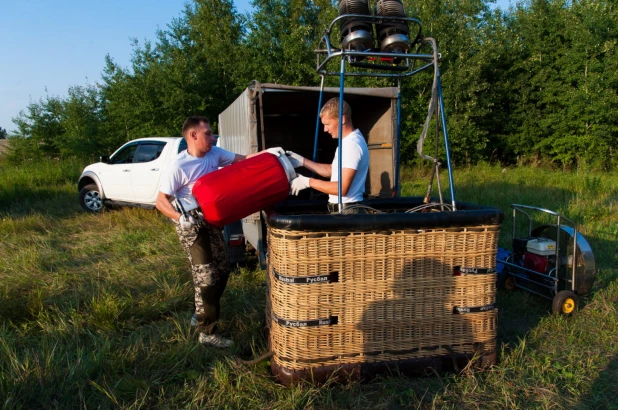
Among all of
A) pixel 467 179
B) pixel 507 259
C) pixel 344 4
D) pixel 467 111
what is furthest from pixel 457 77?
pixel 344 4

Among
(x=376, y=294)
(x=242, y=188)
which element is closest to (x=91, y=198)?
(x=242, y=188)

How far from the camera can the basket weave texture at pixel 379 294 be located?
2.79 m

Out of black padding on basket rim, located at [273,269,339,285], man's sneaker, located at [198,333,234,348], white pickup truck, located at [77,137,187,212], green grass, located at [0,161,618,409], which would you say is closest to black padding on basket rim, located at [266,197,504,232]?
black padding on basket rim, located at [273,269,339,285]

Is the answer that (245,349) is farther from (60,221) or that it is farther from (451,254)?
(60,221)

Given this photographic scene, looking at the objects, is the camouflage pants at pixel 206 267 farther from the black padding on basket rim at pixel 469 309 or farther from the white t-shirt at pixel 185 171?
Answer: the black padding on basket rim at pixel 469 309

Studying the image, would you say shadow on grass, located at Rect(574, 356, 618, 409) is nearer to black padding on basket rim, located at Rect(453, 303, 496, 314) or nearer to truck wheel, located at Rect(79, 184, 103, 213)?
black padding on basket rim, located at Rect(453, 303, 496, 314)

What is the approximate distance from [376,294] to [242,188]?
3.69 ft

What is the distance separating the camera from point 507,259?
4953 mm

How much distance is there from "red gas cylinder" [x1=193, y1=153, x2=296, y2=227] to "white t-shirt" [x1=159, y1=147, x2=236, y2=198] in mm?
477

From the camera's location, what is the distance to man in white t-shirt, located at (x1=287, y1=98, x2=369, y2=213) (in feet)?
10.6

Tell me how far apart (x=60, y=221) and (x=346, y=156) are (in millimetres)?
7590

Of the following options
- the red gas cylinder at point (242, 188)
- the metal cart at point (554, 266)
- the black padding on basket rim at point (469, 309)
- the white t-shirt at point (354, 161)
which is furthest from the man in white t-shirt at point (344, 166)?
the metal cart at point (554, 266)

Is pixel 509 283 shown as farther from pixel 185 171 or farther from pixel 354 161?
pixel 185 171

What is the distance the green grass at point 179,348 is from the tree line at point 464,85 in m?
11.4
